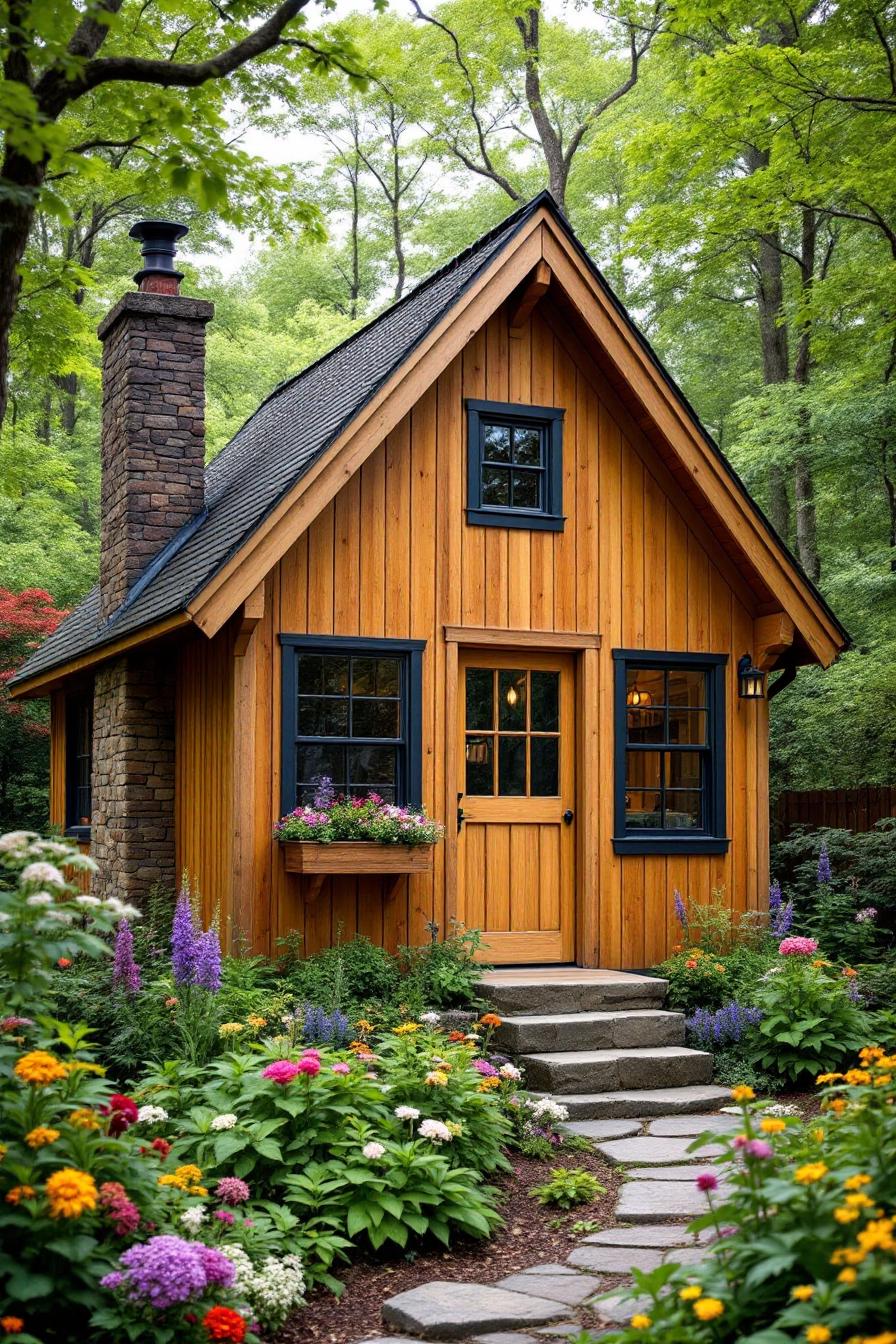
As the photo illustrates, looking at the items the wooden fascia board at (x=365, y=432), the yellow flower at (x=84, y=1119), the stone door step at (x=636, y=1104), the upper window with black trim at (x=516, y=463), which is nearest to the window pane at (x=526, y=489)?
the upper window with black trim at (x=516, y=463)

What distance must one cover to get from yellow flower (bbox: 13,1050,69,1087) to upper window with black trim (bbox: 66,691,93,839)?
8.14m

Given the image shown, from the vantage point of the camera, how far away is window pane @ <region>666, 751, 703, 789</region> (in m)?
10.7

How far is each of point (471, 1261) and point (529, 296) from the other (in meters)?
6.72

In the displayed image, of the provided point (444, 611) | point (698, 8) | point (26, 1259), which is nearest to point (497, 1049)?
point (444, 611)

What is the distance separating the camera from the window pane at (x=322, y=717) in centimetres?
928

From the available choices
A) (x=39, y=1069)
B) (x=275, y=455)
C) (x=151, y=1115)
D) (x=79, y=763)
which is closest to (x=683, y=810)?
(x=275, y=455)

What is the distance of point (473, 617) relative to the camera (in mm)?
9961

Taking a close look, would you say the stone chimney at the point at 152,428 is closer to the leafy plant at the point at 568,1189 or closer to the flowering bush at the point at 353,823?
the flowering bush at the point at 353,823

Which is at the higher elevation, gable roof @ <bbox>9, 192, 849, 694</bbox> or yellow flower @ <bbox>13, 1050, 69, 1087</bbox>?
gable roof @ <bbox>9, 192, 849, 694</bbox>

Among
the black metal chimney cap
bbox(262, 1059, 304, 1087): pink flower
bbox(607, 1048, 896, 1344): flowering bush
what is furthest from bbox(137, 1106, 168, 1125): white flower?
the black metal chimney cap

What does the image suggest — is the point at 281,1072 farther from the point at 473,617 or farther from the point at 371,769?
the point at 473,617

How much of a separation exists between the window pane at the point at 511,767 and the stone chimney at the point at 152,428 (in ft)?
10.6

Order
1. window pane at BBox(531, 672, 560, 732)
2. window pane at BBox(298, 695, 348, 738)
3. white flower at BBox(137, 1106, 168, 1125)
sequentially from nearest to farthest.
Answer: white flower at BBox(137, 1106, 168, 1125)
window pane at BBox(298, 695, 348, 738)
window pane at BBox(531, 672, 560, 732)

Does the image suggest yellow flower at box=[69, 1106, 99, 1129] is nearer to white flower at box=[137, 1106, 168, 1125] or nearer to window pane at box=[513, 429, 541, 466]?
white flower at box=[137, 1106, 168, 1125]
